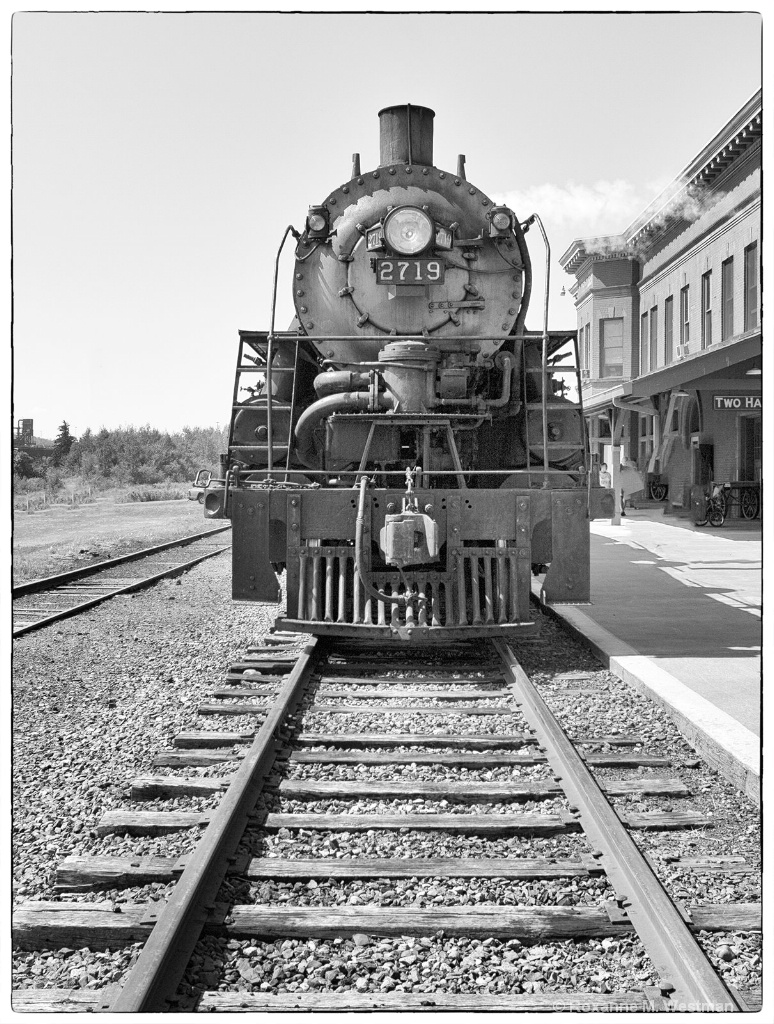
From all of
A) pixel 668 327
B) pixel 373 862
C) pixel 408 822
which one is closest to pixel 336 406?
pixel 408 822

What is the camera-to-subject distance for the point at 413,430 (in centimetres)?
580

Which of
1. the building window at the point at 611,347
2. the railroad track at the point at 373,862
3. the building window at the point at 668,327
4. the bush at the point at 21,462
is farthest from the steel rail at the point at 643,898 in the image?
the building window at the point at 611,347

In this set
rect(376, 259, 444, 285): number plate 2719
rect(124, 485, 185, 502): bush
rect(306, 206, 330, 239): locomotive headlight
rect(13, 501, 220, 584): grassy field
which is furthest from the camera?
rect(124, 485, 185, 502): bush

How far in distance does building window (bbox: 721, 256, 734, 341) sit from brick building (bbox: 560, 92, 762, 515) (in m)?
0.03

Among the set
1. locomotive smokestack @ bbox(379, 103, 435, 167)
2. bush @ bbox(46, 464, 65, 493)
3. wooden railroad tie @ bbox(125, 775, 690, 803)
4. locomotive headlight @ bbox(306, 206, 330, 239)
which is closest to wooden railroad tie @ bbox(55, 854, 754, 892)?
wooden railroad tie @ bbox(125, 775, 690, 803)

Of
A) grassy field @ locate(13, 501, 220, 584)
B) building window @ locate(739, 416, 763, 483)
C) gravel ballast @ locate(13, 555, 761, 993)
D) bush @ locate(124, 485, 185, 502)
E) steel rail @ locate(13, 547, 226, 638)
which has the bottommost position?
gravel ballast @ locate(13, 555, 761, 993)

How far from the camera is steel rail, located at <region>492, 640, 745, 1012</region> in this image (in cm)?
199

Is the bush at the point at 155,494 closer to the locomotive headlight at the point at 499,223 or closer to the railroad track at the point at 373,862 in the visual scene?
the locomotive headlight at the point at 499,223

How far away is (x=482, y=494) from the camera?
544 cm

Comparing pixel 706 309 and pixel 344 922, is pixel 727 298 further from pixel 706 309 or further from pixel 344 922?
pixel 344 922

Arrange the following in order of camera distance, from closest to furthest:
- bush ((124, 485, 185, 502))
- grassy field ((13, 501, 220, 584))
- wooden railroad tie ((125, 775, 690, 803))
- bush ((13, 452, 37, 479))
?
bush ((13, 452, 37, 479))
wooden railroad tie ((125, 775, 690, 803))
grassy field ((13, 501, 220, 584))
bush ((124, 485, 185, 502))

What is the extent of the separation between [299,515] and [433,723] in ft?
5.92

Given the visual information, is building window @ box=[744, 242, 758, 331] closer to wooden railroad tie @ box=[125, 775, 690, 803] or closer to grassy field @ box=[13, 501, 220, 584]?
grassy field @ box=[13, 501, 220, 584]

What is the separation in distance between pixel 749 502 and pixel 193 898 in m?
16.4
